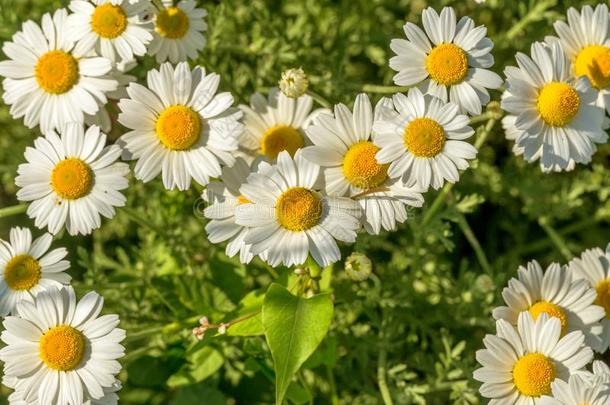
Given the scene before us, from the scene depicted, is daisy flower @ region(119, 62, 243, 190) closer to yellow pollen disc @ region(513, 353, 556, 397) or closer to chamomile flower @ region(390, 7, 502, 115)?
chamomile flower @ region(390, 7, 502, 115)

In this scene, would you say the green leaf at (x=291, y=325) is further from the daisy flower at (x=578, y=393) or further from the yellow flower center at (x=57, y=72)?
the yellow flower center at (x=57, y=72)

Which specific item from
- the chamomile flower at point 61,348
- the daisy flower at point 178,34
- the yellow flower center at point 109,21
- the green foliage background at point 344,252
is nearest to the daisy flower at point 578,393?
the green foliage background at point 344,252

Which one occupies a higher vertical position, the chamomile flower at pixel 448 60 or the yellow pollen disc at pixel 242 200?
the chamomile flower at pixel 448 60

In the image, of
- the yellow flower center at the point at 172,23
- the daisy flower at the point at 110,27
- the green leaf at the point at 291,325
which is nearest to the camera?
the green leaf at the point at 291,325

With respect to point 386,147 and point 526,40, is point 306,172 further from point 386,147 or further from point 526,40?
point 526,40

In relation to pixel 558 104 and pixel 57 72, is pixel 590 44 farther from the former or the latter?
pixel 57 72

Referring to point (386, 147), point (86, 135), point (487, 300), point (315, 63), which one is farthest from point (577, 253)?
point (86, 135)
